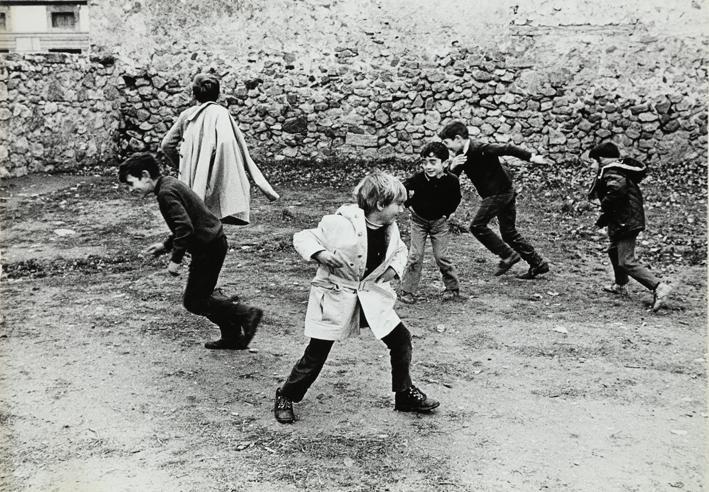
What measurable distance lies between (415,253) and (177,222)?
2.36m

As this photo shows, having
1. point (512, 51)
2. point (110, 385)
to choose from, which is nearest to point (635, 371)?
point (110, 385)

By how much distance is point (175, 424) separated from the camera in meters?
4.14

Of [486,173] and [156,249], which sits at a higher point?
[486,173]

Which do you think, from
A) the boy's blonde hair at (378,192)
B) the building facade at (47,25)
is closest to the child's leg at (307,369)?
the boy's blonde hair at (378,192)

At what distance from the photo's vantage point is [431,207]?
6395 millimetres

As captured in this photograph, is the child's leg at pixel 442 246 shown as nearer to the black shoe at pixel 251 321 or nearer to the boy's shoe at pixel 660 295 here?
the boy's shoe at pixel 660 295

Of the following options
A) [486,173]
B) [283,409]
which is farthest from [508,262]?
[283,409]

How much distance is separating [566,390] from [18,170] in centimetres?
928

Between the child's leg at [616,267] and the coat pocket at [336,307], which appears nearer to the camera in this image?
the coat pocket at [336,307]

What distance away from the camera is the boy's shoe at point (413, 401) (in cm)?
430

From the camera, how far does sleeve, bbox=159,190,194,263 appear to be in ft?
15.4

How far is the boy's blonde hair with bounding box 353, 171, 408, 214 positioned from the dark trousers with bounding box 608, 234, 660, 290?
3.18 m

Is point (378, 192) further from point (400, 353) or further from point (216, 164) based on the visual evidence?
point (216, 164)

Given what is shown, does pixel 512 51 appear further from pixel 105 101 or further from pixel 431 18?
pixel 105 101
